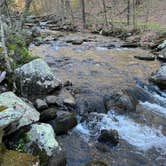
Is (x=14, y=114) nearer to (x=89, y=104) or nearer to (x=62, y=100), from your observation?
(x=62, y=100)

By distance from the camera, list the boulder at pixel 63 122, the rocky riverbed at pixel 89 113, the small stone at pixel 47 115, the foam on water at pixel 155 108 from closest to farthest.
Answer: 1. the rocky riverbed at pixel 89 113
2. the boulder at pixel 63 122
3. the small stone at pixel 47 115
4. the foam on water at pixel 155 108

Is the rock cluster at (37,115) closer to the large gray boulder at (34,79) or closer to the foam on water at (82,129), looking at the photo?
the large gray boulder at (34,79)

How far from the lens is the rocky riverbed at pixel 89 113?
6637mm

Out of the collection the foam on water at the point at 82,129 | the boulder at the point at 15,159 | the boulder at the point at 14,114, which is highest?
the boulder at the point at 14,114

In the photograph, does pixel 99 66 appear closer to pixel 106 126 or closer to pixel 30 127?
pixel 106 126

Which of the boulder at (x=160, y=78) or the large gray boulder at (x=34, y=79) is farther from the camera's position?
the boulder at (x=160, y=78)

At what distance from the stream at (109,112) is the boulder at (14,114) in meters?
1.16

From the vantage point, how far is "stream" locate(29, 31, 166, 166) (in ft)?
23.8

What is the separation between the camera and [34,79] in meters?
9.67

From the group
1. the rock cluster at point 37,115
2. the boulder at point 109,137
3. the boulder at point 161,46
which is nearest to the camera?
the rock cluster at point 37,115

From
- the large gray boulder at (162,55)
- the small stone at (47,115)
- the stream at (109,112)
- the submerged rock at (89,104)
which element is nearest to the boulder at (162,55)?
the large gray boulder at (162,55)

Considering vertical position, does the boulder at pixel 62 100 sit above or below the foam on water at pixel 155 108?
above

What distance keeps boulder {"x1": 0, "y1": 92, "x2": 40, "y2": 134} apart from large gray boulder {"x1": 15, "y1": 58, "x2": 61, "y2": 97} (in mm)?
2167

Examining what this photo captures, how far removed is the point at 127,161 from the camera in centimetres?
700
